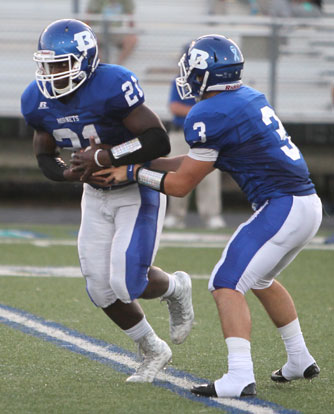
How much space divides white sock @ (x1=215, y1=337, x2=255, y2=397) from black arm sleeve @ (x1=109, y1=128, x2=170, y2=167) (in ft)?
3.05

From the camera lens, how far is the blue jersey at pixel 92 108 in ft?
13.6

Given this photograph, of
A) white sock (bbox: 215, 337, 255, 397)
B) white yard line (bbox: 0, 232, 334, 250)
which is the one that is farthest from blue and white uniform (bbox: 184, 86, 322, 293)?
white yard line (bbox: 0, 232, 334, 250)

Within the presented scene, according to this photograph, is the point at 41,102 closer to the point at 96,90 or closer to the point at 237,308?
the point at 96,90

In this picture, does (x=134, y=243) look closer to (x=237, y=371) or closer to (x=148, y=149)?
(x=148, y=149)

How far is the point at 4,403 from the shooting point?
3.67 m

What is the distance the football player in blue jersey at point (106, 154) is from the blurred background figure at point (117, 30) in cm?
704

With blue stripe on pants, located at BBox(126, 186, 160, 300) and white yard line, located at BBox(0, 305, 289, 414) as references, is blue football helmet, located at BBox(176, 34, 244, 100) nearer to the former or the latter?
blue stripe on pants, located at BBox(126, 186, 160, 300)

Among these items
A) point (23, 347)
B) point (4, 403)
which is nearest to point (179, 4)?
point (23, 347)

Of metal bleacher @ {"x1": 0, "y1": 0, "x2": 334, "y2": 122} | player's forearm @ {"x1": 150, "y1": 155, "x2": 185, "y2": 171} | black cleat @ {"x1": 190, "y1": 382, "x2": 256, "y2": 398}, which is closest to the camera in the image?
black cleat @ {"x1": 190, "y1": 382, "x2": 256, "y2": 398}

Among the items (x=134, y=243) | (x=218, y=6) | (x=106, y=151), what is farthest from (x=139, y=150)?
(x=218, y=6)

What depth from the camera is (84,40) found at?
4.18m

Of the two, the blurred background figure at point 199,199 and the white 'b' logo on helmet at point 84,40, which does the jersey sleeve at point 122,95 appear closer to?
the white 'b' logo on helmet at point 84,40

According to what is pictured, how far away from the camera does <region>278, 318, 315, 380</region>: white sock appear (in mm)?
4109

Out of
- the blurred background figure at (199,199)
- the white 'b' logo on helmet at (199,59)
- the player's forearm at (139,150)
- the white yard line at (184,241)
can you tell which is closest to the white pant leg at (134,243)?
the player's forearm at (139,150)
